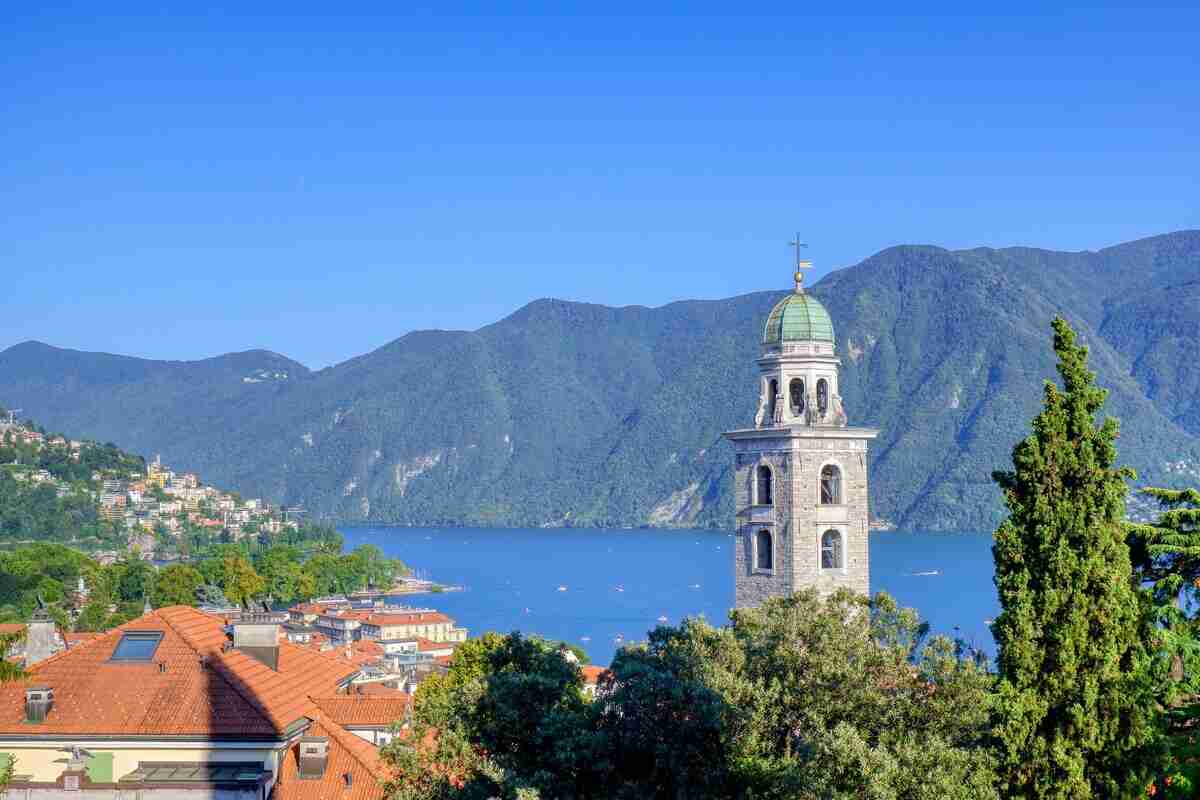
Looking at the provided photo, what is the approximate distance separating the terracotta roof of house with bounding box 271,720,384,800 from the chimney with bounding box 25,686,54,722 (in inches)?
142

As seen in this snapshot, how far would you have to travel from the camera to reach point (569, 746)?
751 inches

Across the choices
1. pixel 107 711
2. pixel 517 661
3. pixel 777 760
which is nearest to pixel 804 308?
pixel 517 661

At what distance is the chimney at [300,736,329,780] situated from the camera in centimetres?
2423

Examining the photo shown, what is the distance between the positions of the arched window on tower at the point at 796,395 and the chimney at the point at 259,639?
32.6 ft

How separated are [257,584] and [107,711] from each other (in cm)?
10605

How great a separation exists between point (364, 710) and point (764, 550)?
33.2ft

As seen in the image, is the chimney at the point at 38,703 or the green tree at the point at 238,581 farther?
the green tree at the point at 238,581

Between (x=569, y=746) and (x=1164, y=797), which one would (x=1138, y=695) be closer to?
(x=1164, y=797)

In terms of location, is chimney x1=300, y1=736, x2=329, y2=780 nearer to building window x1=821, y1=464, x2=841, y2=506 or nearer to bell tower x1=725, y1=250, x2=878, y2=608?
bell tower x1=725, y1=250, x2=878, y2=608

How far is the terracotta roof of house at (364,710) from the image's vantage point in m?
31.4

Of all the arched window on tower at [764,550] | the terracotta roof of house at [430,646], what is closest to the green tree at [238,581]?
the terracotta roof of house at [430,646]

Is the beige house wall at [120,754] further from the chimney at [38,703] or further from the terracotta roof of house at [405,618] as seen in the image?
the terracotta roof of house at [405,618]

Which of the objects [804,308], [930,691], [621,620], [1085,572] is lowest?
[621,620]

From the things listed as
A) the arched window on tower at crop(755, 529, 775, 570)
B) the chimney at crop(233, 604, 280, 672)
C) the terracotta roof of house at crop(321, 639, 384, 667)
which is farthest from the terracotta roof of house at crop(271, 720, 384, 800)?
the terracotta roof of house at crop(321, 639, 384, 667)
